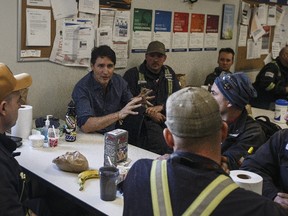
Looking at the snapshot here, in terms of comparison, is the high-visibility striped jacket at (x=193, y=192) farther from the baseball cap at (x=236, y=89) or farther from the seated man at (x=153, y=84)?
the seated man at (x=153, y=84)

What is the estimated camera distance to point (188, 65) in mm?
4492

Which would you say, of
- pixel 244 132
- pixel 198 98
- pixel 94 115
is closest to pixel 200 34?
pixel 94 115

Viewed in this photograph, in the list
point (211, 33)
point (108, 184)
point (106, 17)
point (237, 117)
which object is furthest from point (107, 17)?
point (108, 184)

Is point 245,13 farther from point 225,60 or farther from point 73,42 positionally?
point 73,42

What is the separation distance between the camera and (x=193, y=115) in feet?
3.57

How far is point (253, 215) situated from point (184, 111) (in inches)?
12.7

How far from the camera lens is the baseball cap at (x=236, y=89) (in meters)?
2.13

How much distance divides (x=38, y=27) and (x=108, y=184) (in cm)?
172

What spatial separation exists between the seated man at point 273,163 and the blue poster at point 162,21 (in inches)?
90.1

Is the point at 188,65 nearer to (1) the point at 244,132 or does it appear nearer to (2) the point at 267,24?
(2) the point at 267,24

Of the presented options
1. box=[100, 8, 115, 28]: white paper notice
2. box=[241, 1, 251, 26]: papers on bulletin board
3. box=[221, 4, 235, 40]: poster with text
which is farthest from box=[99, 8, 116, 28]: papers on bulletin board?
box=[241, 1, 251, 26]: papers on bulletin board

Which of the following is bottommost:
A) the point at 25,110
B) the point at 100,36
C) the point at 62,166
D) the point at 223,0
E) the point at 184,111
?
→ the point at 62,166

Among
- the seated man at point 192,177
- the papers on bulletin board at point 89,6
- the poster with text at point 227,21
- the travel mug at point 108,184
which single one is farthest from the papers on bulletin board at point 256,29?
the seated man at point 192,177

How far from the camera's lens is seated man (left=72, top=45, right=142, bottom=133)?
280 cm
